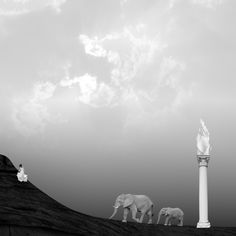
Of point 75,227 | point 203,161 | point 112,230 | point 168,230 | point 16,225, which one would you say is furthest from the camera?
point 203,161

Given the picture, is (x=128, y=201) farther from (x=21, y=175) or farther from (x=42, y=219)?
(x=42, y=219)

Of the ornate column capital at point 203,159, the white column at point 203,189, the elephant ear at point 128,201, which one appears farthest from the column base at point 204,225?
the elephant ear at point 128,201

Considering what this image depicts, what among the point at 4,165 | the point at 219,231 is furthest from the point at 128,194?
the point at 4,165

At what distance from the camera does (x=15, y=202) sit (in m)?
22.7

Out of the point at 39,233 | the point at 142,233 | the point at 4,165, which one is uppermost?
the point at 4,165

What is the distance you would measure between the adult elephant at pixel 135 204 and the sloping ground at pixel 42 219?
1714 mm

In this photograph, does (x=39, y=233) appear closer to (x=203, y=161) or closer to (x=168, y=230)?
(x=168, y=230)

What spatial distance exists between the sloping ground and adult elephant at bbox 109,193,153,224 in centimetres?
171

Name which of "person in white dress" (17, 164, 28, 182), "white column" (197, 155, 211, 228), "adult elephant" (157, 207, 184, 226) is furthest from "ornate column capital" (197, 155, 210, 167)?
"person in white dress" (17, 164, 28, 182)

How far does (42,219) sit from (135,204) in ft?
22.2

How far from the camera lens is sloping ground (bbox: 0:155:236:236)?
21516mm

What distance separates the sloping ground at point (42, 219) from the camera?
2152 cm

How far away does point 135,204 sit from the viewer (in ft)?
90.9

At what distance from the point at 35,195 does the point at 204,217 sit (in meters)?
8.92
